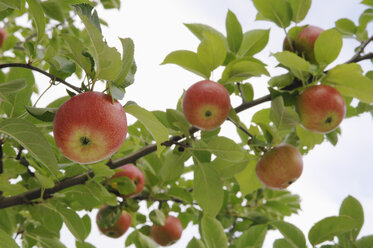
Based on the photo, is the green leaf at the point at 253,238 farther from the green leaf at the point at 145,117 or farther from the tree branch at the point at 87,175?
the green leaf at the point at 145,117

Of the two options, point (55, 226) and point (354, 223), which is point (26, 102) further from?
Result: point (354, 223)

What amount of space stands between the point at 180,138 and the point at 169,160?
14 cm

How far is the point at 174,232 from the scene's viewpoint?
2.38 m

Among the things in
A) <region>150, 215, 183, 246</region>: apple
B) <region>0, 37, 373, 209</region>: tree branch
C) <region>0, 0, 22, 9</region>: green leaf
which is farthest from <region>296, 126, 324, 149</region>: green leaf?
<region>0, 0, 22, 9</region>: green leaf

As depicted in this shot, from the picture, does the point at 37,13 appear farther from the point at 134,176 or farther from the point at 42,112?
the point at 134,176

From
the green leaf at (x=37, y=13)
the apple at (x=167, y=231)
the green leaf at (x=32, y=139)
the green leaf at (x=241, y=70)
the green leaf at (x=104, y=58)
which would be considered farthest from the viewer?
the apple at (x=167, y=231)

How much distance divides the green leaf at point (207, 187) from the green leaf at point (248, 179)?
29cm

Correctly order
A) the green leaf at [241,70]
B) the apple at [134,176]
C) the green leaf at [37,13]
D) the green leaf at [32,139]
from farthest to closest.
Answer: the apple at [134,176], the green leaf at [241,70], the green leaf at [37,13], the green leaf at [32,139]

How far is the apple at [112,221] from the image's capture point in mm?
1971

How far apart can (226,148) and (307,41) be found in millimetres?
588

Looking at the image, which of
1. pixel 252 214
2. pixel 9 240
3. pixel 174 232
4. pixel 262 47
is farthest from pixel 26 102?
pixel 252 214

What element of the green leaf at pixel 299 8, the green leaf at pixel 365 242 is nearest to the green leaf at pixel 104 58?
the green leaf at pixel 299 8

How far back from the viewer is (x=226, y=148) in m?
1.40

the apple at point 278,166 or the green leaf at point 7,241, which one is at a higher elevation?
the apple at point 278,166
